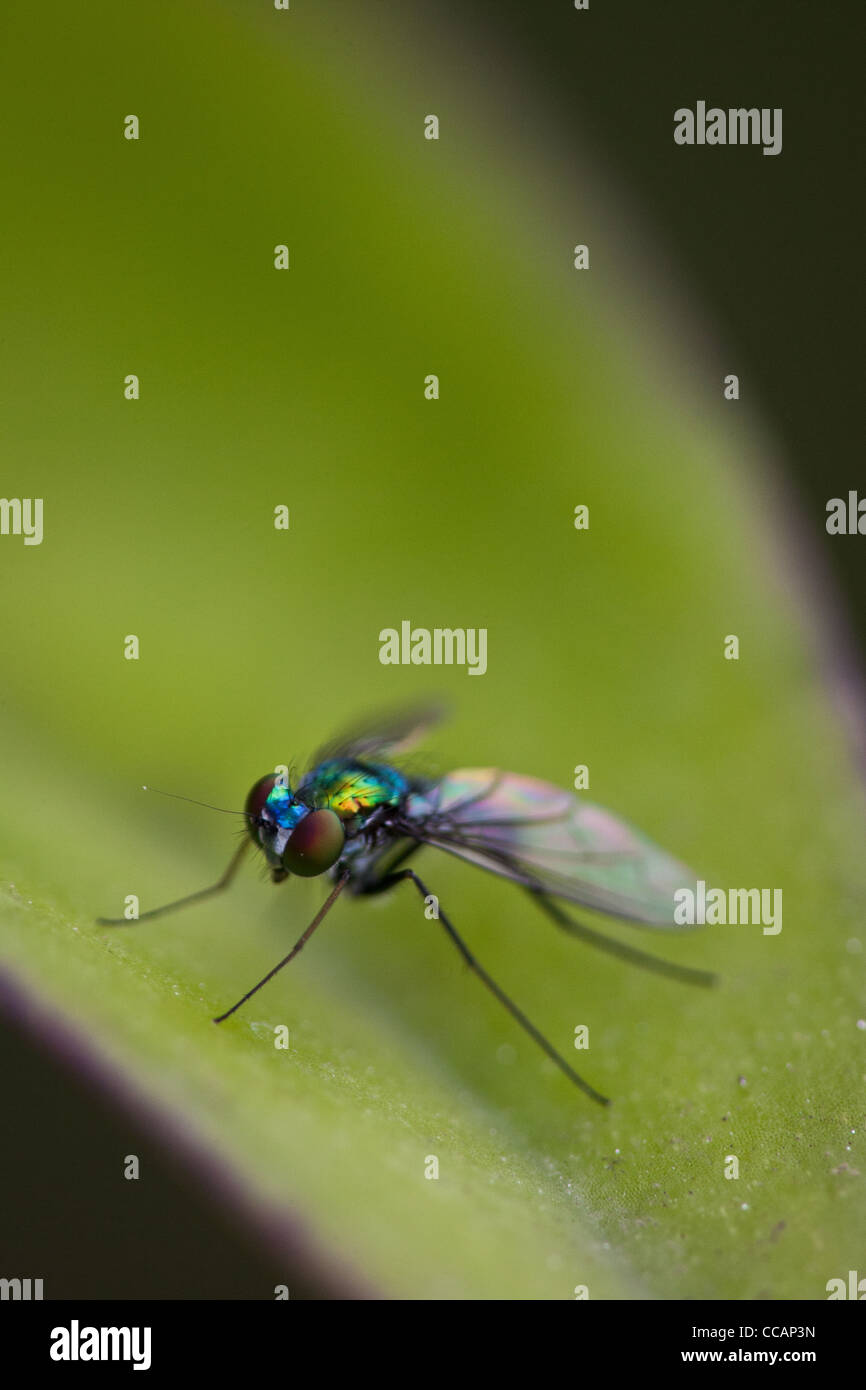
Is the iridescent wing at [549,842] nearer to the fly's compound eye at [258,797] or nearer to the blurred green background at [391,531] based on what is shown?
the blurred green background at [391,531]

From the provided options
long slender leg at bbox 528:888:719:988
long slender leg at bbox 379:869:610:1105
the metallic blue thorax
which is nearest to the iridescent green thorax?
the metallic blue thorax

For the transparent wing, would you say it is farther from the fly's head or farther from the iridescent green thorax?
the fly's head

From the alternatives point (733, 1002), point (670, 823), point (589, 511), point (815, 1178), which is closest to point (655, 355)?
point (589, 511)

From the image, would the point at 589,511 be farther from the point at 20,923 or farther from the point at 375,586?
the point at 20,923

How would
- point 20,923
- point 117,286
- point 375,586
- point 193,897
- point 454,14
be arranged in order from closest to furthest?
point 20,923 < point 193,897 < point 117,286 < point 375,586 < point 454,14

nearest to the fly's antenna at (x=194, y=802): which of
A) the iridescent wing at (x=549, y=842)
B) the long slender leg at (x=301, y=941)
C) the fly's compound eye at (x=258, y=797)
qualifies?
the fly's compound eye at (x=258, y=797)

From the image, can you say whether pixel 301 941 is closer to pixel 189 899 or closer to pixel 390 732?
pixel 189 899
